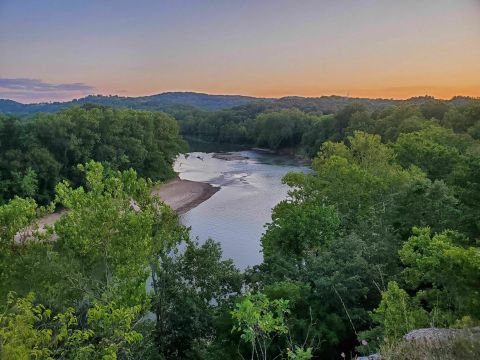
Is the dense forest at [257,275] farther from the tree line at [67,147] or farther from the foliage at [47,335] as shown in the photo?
the tree line at [67,147]

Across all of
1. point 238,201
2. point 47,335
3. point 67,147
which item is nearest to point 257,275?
point 47,335

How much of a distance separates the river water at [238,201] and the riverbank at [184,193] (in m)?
1.03

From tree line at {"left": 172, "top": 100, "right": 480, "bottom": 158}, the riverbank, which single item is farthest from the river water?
tree line at {"left": 172, "top": 100, "right": 480, "bottom": 158}

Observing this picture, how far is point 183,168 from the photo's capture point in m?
69.9

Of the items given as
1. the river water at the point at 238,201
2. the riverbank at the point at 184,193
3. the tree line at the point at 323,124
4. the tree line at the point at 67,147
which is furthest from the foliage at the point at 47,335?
the tree line at the point at 323,124

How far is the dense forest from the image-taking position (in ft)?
26.7

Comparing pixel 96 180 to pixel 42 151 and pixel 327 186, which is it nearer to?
pixel 327 186

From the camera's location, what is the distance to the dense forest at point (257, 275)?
26.7 feet

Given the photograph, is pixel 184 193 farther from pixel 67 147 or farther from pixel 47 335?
pixel 47 335

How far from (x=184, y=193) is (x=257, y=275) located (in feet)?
111

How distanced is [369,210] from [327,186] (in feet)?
9.59

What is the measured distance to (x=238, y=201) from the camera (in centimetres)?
4409

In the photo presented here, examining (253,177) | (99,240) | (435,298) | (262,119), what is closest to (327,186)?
(435,298)

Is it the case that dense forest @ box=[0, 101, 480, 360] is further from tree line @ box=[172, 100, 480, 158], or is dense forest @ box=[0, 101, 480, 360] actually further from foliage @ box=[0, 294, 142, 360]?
tree line @ box=[172, 100, 480, 158]
